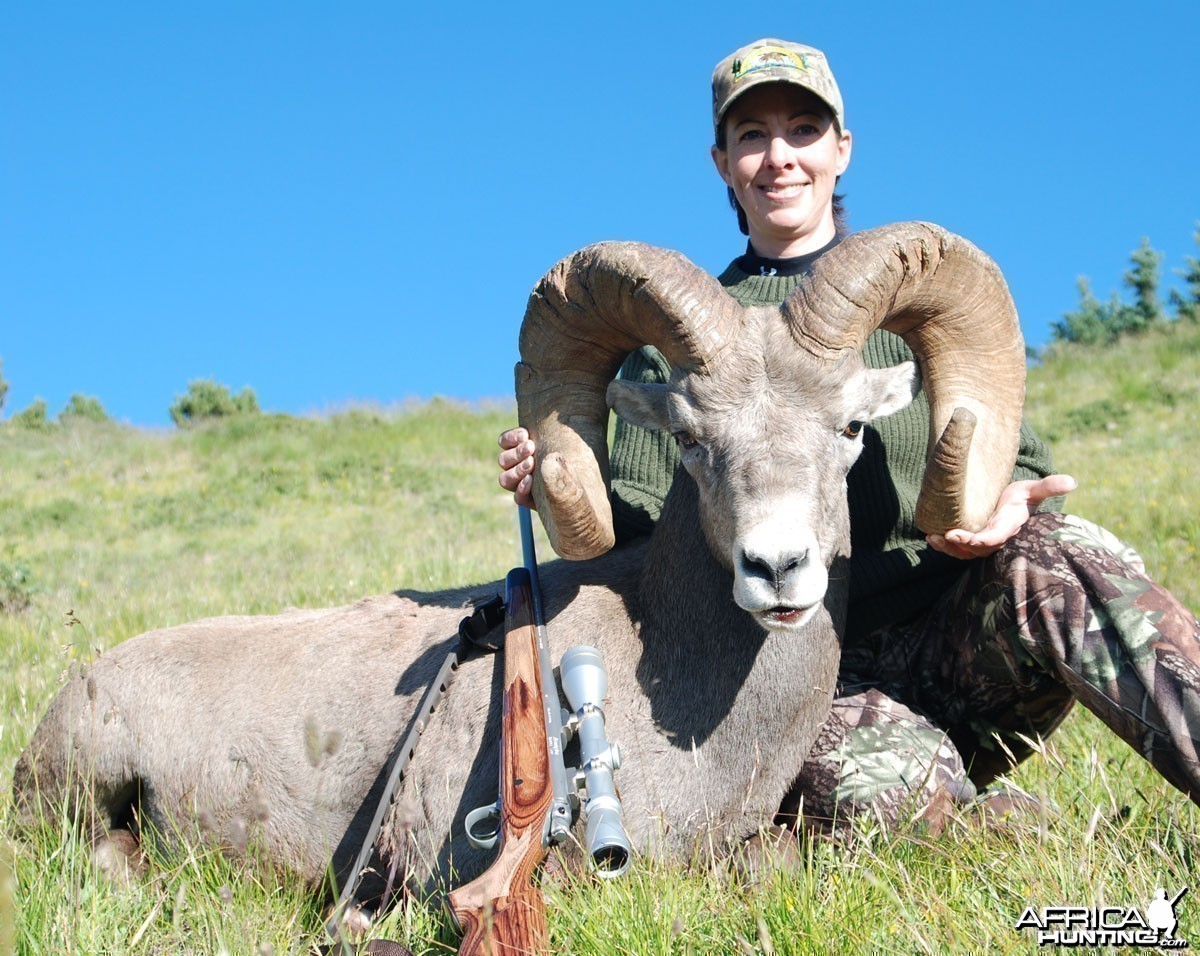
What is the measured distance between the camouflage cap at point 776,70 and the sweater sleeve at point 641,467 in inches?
52.5

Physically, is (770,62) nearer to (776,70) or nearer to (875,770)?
(776,70)

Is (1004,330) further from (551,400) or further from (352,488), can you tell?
(352,488)

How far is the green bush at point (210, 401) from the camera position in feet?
137

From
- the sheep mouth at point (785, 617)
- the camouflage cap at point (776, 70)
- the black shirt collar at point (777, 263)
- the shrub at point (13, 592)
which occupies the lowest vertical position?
the sheep mouth at point (785, 617)

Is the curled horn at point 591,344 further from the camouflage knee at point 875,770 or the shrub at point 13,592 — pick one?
the shrub at point 13,592

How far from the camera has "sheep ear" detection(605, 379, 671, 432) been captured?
4922 mm

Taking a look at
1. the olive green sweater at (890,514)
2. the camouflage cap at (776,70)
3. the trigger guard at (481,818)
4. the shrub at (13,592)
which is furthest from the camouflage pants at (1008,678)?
the shrub at (13,592)

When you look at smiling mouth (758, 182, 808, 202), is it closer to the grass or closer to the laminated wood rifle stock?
the laminated wood rifle stock

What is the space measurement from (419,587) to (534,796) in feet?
22.9

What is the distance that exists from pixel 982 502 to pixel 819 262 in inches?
46.0

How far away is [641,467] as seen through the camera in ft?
19.0

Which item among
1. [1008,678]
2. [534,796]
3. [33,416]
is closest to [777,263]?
[1008,678]

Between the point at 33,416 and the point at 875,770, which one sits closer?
the point at 875,770

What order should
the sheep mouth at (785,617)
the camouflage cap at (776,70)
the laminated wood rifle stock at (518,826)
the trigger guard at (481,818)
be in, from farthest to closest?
the camouflage cap at (776,70) < the sheep mouth at (785,617) < the trigger guard at (481,818) < the laminated wood rifle stock at (518,826)
